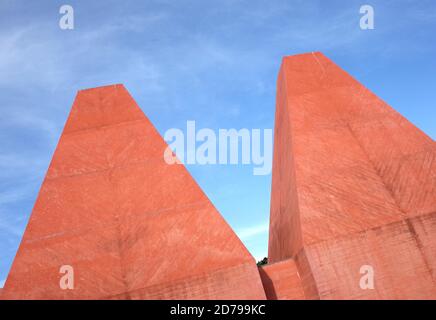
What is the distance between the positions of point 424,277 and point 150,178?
8027 mm

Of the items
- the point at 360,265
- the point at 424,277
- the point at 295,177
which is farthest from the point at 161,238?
the point at 424,277

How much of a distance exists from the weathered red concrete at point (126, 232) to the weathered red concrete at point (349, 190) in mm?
2119

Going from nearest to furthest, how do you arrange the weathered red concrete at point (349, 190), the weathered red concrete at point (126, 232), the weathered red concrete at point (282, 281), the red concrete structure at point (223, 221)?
the weathered red concrete at point (126, 232) < the red concrete structure at point (223, 221) < the weathered red concrete at point (349, 190) < the weathered red concrete at point (282, 281)

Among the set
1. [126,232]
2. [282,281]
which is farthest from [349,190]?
[126,232]

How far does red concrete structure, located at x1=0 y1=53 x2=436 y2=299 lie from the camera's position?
9.99 metres

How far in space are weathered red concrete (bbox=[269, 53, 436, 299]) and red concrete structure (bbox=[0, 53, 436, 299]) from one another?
0.11 ft

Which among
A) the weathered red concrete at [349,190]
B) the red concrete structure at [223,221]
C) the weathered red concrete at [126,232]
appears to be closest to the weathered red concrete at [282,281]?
the red concrete structure at [223,221]

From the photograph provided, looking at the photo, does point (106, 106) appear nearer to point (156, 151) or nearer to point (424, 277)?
point (156, 151)

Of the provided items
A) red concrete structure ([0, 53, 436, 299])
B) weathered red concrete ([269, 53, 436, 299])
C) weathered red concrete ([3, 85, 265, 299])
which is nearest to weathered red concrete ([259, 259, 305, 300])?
red concrete structure ([0, 53, 436, 299])

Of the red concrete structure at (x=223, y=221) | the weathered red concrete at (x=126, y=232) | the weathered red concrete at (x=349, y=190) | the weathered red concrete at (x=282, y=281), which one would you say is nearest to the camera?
the weathered red concrete at (x=126, y=232)

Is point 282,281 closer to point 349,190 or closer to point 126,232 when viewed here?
point 349,190

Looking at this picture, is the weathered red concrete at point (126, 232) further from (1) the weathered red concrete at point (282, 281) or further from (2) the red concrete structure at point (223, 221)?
(1) the weathered red concrete at point (282, 281)

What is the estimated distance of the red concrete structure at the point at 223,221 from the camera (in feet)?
32.8

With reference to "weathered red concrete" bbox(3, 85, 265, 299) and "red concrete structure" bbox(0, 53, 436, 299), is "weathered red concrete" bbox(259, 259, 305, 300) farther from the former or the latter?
"weathered red concrete" bbox(3, 85, 265, 299)
